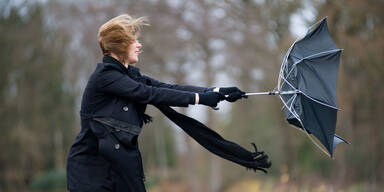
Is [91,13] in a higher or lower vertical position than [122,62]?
higher

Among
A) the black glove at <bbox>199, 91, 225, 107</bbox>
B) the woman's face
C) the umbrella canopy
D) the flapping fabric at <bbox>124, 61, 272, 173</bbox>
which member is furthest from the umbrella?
the woman's face

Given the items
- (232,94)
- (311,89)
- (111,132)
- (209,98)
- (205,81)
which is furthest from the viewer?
(205,81)

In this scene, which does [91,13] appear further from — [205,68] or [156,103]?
[156,103]

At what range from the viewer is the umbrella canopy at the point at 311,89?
3.83 metres

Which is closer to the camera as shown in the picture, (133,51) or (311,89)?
(133,51)

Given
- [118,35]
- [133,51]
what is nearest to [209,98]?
[133,51]

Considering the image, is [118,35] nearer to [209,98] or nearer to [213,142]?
[209,98]

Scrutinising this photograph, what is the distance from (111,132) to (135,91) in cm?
34

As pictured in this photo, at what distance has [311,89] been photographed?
12.8 ft

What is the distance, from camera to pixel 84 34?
18.5 meters

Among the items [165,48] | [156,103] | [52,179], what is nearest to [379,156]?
[165,48]

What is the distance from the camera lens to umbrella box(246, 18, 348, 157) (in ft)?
12.5

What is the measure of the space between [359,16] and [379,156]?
4.10 metres

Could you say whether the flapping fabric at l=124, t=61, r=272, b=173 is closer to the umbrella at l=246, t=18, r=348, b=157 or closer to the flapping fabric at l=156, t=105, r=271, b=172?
the flapping fabric at l=156, t=105, r=271, b=172
